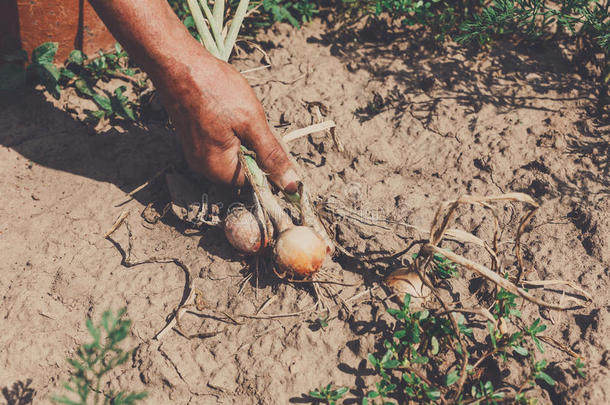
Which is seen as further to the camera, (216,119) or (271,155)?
(271,155)

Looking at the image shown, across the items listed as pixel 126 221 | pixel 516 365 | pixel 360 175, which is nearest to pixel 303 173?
pixel 360 175

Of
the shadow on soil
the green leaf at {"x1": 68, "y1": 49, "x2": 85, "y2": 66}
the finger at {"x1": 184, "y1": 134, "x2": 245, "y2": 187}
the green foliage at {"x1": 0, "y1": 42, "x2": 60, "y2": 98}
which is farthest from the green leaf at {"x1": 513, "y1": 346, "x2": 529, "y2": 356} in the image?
the green leaf at {"x1": 68, "y1": 49, "x2": 85, "y2": 66}

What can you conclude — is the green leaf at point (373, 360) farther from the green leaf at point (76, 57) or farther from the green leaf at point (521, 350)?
the green leaf at point (76, 57)

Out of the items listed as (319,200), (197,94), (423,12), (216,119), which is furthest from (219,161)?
(423,12)

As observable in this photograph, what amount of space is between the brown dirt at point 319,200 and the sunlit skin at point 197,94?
1.09 ft

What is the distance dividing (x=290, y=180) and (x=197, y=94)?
557 millimetres

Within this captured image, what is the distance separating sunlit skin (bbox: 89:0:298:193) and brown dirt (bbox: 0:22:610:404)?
0.33 metres

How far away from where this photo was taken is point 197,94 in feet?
6.38

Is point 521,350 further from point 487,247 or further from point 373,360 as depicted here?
point 373,360

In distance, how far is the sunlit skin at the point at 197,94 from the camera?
186 centimetres

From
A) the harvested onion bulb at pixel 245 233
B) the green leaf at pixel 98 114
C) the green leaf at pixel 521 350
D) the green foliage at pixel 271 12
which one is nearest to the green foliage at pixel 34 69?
the green leaf at pixel 98 114

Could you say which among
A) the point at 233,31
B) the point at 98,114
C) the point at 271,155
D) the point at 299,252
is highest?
the point at 233,31

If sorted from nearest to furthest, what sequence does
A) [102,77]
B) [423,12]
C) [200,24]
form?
[200,24], [102,77], [423,12]

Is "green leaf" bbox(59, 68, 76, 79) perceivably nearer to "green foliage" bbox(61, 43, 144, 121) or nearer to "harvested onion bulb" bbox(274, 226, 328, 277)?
"green foliage" bbox(61, 43, 144, 121)
